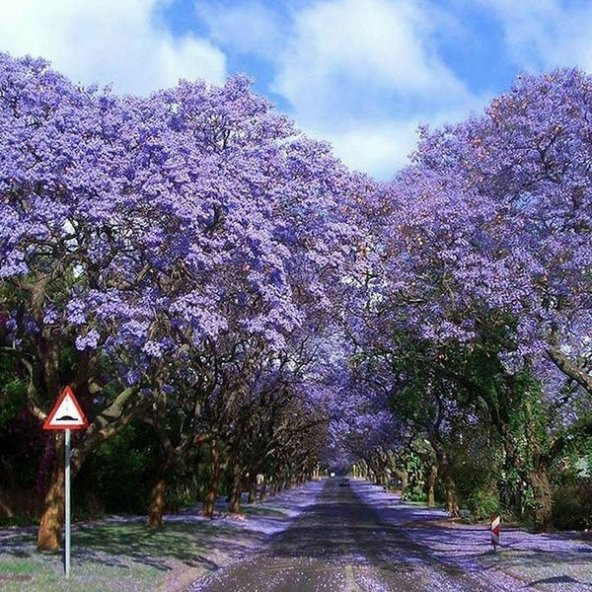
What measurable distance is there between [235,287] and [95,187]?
161 inches

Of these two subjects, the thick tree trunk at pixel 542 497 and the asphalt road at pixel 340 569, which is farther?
the thick tree trunk at pixel 542 497

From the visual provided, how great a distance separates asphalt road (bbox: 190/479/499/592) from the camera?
15156 millimetres

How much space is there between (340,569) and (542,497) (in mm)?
14282

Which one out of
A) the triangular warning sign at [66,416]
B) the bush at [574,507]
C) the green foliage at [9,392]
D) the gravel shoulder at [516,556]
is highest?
the green foliage at [9,392]

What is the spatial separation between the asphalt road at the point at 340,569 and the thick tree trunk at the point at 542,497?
493 cm

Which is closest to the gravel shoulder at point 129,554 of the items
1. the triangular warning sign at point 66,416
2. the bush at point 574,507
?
the triangular warning sign at point 66,416

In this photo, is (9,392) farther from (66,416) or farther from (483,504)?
(483,504)

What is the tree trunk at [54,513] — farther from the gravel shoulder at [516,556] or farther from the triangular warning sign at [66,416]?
the gravel shoulder at [516,556]

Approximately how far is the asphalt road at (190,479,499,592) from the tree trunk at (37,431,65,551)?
3.73m

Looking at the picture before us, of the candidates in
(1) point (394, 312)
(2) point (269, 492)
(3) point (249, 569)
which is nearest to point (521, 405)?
(1) point (394, 312)

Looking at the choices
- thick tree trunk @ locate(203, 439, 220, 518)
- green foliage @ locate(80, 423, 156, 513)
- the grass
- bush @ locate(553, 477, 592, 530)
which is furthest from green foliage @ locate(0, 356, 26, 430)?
bush @ locate(553, 477, 592, 530)

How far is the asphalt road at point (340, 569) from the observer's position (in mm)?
15156

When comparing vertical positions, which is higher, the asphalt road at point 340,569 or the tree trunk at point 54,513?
the tree trunk at point 54,513

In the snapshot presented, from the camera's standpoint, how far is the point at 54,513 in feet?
61.5
